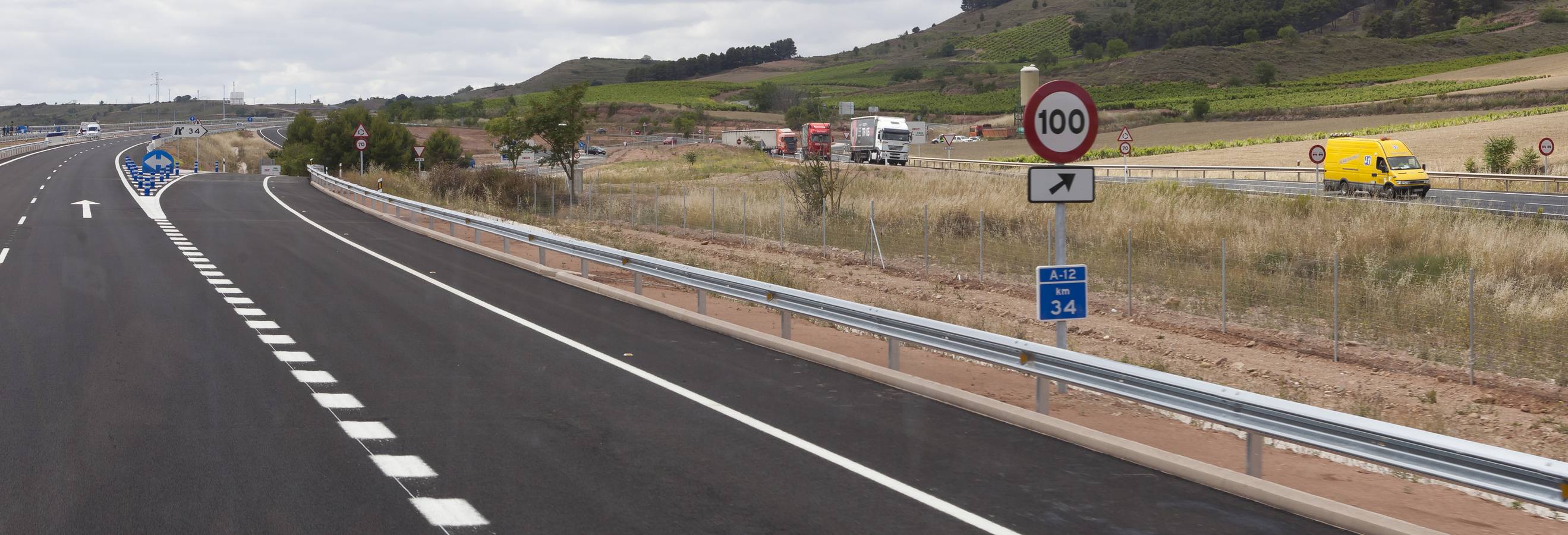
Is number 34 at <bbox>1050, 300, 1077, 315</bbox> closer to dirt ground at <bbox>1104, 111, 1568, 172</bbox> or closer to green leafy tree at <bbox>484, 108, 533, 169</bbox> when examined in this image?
green leafy tree at <bbox>484, 108, 533, 169</bbox>

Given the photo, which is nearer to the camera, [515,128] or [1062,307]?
[1062,307]

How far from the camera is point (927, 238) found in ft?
75.0

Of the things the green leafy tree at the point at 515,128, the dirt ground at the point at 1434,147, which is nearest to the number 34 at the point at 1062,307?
the green leafy tree at the point at 515,128

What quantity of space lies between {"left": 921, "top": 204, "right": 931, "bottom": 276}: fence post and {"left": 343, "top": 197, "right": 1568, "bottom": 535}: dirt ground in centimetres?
46

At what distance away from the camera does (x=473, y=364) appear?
11.3m

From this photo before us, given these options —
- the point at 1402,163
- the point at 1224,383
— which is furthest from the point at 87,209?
the point at 1402,163

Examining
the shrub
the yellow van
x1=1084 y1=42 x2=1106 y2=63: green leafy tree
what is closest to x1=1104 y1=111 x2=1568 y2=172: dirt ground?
the shrub

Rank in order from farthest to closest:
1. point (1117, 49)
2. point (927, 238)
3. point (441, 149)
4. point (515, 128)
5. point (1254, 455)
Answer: point (1117, 49) < point (441, 149) < point (515, 128) < point (927, 238) < point (1254, 455)

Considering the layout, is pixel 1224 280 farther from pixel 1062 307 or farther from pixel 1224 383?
pixel 1062 307

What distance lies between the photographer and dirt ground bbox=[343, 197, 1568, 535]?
7566 millimetres

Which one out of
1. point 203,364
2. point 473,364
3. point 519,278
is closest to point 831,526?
point 473,364

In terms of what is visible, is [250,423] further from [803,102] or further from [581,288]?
[803,102]

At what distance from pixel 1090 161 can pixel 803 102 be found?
297 ft

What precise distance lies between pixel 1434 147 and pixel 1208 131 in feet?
101
